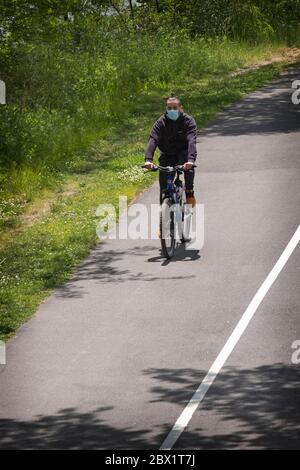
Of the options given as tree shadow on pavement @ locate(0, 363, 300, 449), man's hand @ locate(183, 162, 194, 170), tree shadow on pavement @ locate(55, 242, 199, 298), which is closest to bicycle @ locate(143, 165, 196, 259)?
man's hand @ locate(183, 162, 194, 170)

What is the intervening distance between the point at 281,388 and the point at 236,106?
59.6 ft

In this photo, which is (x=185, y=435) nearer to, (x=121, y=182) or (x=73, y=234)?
(x=73, y=234)

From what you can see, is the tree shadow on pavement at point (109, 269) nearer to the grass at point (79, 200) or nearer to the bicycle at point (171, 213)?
the grass at point (79, 200)

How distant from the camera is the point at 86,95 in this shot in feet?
92.6

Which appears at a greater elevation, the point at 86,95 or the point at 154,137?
the point at 86,95

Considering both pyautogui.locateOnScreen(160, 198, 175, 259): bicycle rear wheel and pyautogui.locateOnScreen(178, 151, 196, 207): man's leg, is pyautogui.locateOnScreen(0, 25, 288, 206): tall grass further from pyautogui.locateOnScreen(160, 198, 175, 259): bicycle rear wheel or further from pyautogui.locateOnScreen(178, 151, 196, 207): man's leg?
pyautogui.locateOnScreen(160, 198, 175, 259): bicycle rear wheel

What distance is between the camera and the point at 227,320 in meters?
13.5

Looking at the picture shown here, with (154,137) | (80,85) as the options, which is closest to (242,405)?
(154,137)

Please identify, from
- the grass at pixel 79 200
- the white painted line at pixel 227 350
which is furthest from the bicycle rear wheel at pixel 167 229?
the white painted line at pixel 227 350

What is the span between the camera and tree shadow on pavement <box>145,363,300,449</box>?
33.0 ft

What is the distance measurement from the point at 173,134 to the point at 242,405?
259 inches

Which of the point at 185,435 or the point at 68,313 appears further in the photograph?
the point at 68,313

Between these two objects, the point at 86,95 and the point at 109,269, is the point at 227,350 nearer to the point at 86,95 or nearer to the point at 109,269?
the point at 109,269

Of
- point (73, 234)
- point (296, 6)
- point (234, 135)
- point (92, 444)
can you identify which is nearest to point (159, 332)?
point (92, 444)
